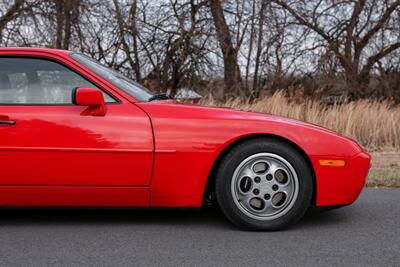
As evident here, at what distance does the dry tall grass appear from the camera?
1031 cm

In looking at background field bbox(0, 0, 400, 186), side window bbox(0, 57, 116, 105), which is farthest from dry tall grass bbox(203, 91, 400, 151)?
side window bbox(0, 57, 116, 105)

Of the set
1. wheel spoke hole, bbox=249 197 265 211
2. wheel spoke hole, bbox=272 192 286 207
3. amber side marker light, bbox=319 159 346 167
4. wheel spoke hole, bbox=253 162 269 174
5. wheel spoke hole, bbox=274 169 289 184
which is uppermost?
amber side marker light, bbox=319 159 346 167

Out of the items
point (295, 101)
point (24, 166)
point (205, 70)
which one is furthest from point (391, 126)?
point (24, 166)

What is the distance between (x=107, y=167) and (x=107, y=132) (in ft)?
0.82

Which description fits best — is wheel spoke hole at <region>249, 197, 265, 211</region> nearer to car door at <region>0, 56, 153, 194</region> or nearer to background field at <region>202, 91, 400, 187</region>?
car door at <region>0, 56, 153, 194</region>

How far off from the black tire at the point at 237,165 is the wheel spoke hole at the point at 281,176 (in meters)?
0.09

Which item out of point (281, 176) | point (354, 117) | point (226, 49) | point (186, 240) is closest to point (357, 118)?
point (354, 117)

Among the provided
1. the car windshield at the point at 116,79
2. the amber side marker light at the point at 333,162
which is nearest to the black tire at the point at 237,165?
the amber side marker light at the point at 333,162

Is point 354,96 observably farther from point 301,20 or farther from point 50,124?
point 50,124

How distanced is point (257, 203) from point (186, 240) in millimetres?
597

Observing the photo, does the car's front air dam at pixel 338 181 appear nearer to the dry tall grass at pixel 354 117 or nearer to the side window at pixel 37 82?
the side window at pixel 37 82

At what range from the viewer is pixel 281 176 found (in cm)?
408

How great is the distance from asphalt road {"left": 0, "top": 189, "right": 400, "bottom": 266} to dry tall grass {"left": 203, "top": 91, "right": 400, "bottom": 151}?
5626mm

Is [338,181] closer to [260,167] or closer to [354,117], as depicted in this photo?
[260,167]
